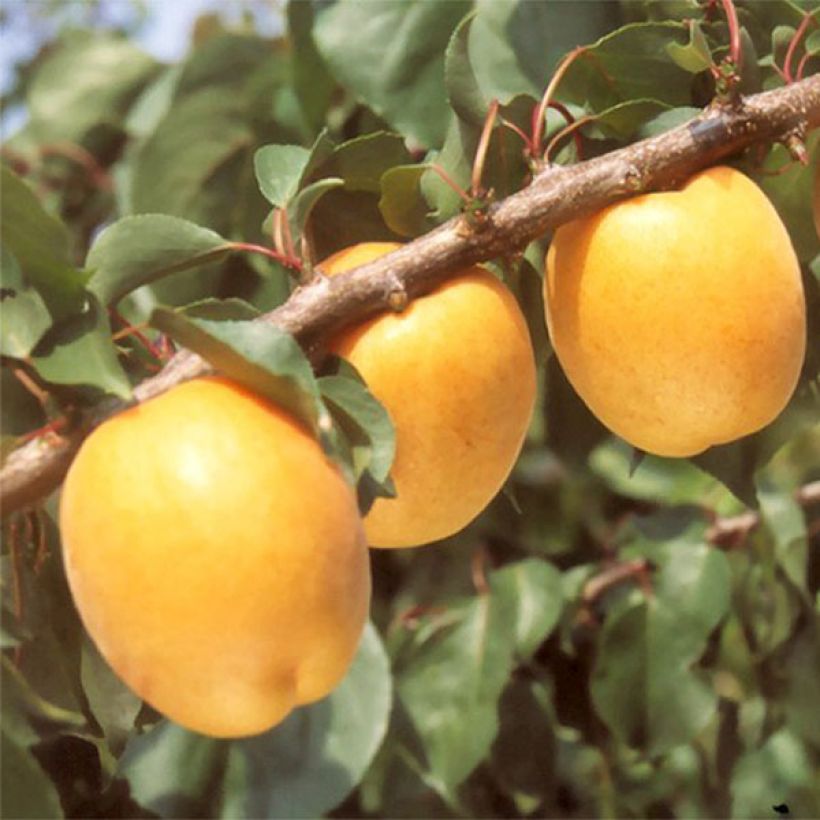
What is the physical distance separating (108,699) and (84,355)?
0.16 meters

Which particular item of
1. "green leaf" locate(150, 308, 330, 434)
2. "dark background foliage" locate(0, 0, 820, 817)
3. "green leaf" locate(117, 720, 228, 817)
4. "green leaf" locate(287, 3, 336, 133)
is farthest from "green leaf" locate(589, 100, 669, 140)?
"green leaf" locate(117, 720, 228, 817)

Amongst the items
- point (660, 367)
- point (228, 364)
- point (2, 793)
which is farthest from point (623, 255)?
point (2, 793)

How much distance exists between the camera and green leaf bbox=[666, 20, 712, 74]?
0.59m

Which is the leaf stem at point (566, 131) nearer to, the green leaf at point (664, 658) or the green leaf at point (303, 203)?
the green leaf at point (303, 203)

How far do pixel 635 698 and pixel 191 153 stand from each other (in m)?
0.59

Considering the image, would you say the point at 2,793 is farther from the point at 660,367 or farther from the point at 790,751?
the point at 790,751

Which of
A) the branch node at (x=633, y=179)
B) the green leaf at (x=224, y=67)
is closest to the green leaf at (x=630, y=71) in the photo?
the branch node at (x=633, y=179)

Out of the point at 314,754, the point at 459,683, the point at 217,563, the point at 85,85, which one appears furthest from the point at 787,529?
the point at 85,85

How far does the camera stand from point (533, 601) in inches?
38.4

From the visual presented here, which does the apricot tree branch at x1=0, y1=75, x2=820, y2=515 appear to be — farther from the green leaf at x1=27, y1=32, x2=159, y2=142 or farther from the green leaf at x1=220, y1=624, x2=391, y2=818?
the green leaf at x1=27, y1=32, x2=159, y2=142

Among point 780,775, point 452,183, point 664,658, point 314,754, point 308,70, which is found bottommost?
point 780,775

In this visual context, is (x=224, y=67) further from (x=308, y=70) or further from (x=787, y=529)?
(x=787, y=529)

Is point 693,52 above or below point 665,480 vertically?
above

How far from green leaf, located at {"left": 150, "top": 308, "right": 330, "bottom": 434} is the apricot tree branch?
3 cm
